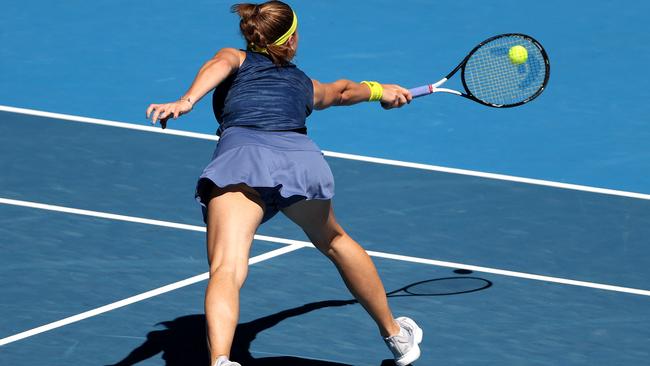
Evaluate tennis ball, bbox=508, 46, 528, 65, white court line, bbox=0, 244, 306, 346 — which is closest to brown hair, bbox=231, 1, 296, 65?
white court line, bbox=0, 244, 306, 346

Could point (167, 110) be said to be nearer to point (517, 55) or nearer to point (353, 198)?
point (517, 55)

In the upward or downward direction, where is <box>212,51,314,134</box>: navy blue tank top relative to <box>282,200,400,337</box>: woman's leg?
upward

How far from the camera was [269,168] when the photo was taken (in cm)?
677

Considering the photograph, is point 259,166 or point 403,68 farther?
point 403,68

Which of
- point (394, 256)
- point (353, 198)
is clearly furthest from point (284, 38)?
point (353, 198)

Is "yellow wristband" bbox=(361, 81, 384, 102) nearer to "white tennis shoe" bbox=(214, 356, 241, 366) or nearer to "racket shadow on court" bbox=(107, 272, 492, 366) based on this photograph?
"racket shadow on court" bbox=(107, 272, 492, 366)

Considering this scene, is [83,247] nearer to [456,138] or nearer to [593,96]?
[456,138]

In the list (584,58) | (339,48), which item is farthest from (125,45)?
(584,58)

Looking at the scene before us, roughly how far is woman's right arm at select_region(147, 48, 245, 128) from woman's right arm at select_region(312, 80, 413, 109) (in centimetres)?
45

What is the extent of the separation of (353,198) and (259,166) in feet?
11.7

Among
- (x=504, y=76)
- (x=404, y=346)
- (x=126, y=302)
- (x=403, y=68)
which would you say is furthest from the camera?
(x=403, y=68)

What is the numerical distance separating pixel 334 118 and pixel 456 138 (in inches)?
38.9

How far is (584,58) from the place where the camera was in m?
12.5

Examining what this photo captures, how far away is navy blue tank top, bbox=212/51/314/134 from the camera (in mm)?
6902
